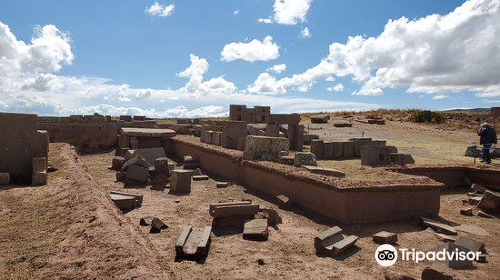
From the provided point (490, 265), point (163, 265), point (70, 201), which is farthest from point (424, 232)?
point (70, 201)

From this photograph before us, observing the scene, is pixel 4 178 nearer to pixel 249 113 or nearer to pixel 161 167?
pixel 161 167

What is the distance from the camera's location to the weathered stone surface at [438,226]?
742 cm

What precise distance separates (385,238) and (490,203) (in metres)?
4.49

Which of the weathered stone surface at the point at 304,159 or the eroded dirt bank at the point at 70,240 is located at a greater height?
the weathered stone surface at the point at 304,159

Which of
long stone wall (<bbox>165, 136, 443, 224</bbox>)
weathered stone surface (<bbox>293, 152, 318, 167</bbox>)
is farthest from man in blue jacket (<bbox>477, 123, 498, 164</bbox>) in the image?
weathered stone surface (<bbox>293, 152, 318, 167</bbox>)

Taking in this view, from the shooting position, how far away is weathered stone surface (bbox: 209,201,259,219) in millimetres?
7352

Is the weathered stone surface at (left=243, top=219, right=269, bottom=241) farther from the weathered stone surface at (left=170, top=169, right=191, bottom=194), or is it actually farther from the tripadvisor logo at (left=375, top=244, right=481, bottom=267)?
the weathered stone surface at (left=170, top=169, right=191, bottom=194)

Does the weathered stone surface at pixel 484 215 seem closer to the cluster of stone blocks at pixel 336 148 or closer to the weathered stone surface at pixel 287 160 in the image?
the weathered stone surface at pixel 287 160

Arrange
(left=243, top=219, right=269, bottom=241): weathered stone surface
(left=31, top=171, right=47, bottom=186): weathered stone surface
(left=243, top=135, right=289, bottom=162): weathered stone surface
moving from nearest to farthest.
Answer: (left=243, top=219, right=269, bottom=241): weathered stone surface < (left=31, top=171, right=47, bottom=186): weathered stone surface < (left=243, top=135, right=289, bottom=162): weathered stone surface

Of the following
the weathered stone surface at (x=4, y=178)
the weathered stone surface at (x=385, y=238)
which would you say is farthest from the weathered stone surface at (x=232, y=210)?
the weathered stone surface at (x=4, y=178)

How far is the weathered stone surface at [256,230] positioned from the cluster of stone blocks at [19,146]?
506 cm

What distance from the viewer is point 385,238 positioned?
6.72 meters

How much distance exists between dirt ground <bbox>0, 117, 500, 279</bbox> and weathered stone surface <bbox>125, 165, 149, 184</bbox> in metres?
1.36

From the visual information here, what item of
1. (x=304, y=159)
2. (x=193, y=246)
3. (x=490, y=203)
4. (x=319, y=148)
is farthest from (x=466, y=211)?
(x=193, y=246)
